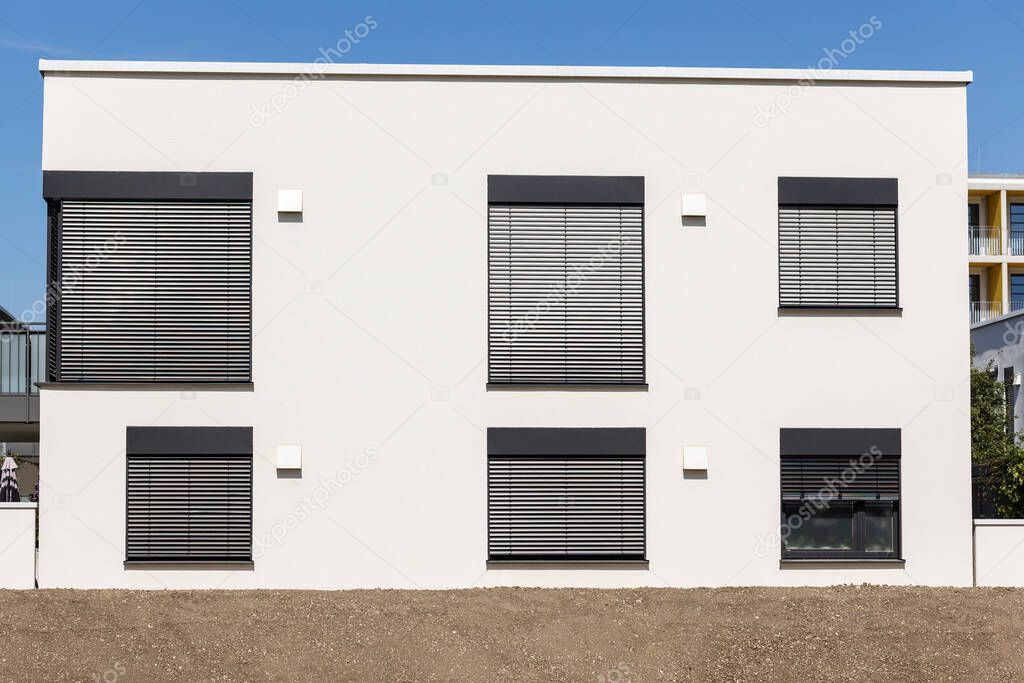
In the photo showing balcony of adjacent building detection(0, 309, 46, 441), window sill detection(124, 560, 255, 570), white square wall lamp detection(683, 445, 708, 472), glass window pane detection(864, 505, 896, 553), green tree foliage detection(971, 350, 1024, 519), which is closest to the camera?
window sill detection(124, 560, 255, 570)

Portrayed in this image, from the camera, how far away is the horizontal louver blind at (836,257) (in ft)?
51.4

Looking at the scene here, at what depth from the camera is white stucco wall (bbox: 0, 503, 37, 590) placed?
49.0ft

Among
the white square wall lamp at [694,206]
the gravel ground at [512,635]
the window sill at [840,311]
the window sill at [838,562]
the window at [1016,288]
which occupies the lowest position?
the gravel ground at [512,635]

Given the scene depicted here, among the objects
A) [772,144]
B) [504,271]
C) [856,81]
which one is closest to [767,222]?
[772,144]

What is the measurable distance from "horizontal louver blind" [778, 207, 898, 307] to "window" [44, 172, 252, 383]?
7217mm

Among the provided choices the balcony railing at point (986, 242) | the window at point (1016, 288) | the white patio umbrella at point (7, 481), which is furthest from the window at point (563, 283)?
the window at point (1016, 288)

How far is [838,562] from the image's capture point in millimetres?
15406

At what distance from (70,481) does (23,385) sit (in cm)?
282

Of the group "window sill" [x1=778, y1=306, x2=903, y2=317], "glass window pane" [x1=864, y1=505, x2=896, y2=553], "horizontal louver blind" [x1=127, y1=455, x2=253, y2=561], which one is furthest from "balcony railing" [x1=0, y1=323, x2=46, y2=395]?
"glass window pane" [x1=864, y1=505, x2=896, y2=553]

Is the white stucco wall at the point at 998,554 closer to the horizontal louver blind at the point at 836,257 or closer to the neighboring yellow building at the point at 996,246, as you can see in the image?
the horizontal louver blind at the point at 836,257

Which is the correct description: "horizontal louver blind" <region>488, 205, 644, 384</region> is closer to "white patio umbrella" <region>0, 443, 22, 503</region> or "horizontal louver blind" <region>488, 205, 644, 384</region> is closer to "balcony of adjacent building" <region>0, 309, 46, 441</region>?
"balcony of adjacent building" <region>0, 309, 46, 441</region>

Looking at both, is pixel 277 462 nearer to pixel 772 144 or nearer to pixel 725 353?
pixel 725 353

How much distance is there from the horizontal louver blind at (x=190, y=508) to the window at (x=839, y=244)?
7686 millimetres

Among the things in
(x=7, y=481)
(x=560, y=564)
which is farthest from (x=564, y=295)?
(x=7, y=481)
